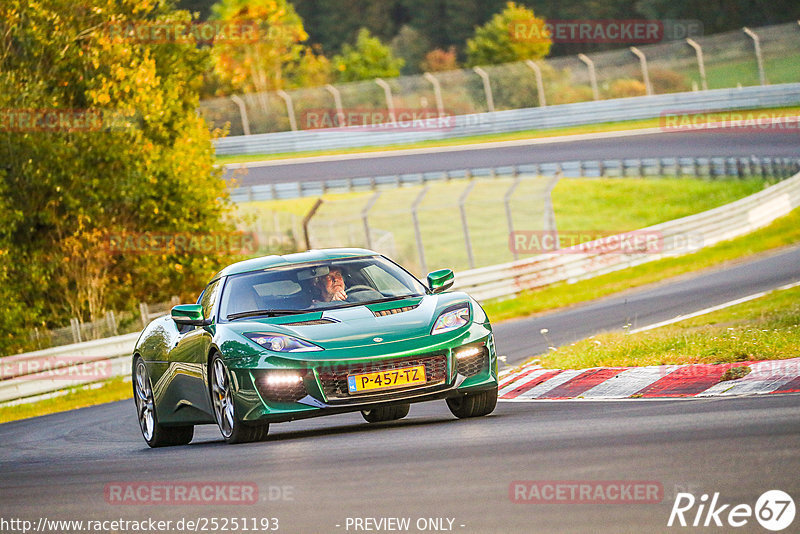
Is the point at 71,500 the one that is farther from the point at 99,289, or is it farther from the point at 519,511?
the point at 99,289

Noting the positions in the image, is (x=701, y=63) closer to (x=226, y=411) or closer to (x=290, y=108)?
(x=290, y=108)

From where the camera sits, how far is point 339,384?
28.0 ft

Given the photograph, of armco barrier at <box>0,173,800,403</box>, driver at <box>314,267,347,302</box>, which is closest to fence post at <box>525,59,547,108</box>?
armco barrier at <box>0,173,800,403</box>

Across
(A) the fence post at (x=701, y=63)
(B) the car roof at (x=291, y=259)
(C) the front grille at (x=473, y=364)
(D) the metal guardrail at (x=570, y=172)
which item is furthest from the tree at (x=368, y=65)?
(C) the front grille at (x=473, y=364)

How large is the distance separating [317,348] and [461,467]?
2.05m

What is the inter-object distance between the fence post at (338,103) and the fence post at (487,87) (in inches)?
209

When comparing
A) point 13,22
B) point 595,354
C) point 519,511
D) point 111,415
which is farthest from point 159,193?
point 519,511

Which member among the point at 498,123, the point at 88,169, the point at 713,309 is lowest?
the point at 498,123

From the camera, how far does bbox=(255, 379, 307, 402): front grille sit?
8.59 m

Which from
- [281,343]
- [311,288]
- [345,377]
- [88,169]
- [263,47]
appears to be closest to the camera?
[345,377]

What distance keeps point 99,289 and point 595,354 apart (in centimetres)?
1647

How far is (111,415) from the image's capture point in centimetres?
1471

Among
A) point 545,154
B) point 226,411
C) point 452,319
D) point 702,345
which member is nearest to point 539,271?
point 702,345

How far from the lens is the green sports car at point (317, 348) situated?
855cm
